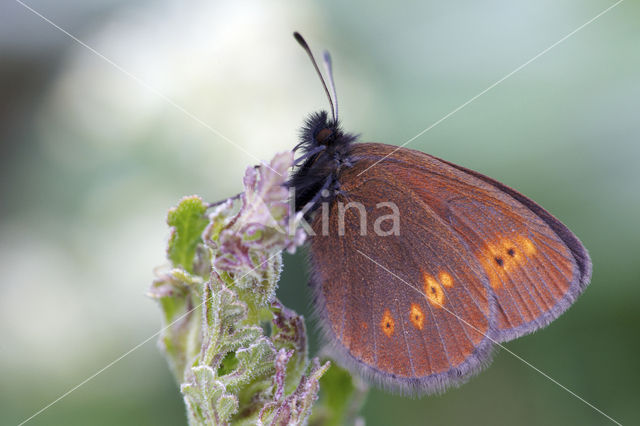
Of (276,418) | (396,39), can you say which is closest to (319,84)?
(396,39)

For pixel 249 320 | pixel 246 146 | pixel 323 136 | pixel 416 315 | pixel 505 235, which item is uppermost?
pixel 246 146

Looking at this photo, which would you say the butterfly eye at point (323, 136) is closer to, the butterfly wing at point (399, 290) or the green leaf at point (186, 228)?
the butterfly wing at point (399, 290)

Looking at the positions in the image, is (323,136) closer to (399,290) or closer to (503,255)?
(399,290)

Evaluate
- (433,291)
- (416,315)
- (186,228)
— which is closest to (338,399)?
(416,315)

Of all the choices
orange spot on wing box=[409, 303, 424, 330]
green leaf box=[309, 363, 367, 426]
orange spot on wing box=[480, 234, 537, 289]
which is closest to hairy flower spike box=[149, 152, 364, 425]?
green leaf box=[309, 363, 367, 426]

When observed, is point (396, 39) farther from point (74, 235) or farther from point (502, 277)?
point (74, 235)
